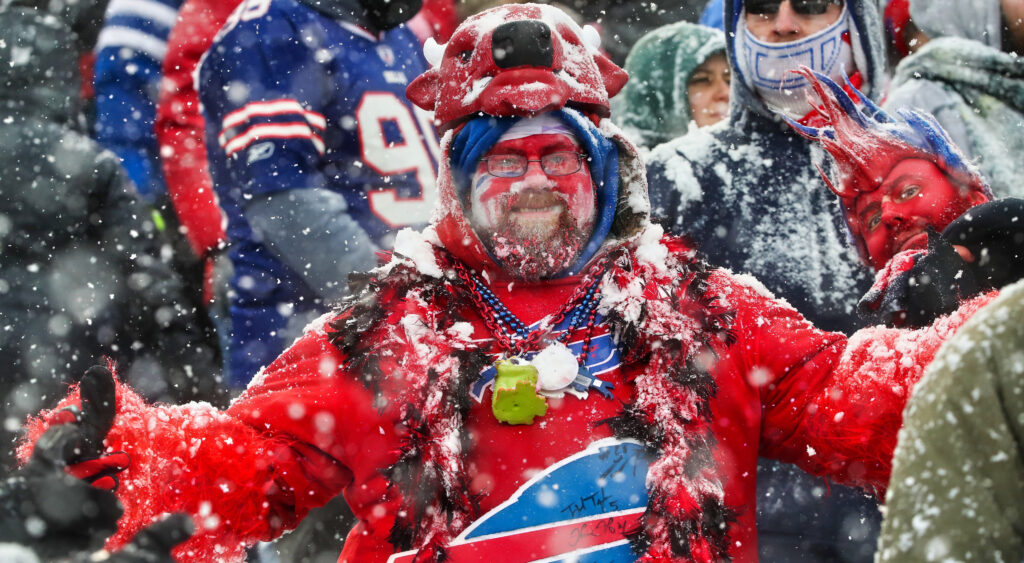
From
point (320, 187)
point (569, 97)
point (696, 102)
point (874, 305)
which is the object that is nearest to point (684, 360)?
point (874, 305)

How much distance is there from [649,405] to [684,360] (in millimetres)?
131

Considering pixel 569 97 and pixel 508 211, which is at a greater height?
pixel 569 97

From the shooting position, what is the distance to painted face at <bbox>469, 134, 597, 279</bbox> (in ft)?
7.57

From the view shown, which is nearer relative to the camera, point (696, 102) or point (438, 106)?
point (438, 106)

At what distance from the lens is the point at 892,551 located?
1180 mm

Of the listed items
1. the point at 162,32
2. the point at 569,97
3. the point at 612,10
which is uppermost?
the point at 569,97

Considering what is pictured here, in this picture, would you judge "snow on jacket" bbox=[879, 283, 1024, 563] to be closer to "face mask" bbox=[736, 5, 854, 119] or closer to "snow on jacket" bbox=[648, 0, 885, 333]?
"snow on jacket" bbox=[648, 0, 885, 333]

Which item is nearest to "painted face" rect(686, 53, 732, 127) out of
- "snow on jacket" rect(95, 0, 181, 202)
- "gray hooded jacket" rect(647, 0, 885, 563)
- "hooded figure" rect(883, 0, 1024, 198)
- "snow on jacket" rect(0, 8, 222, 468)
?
"hooded figure" rect(883, 0, 1024, 198)

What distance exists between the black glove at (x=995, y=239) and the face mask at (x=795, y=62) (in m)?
1.11

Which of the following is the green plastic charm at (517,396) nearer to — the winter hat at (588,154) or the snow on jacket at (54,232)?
the winter hat at (588,154)

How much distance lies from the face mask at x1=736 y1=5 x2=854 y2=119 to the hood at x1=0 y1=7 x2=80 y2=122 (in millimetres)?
2359

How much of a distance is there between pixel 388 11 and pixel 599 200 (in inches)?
57.2

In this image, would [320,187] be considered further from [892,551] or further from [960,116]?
[892,551]

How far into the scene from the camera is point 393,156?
132 inches
